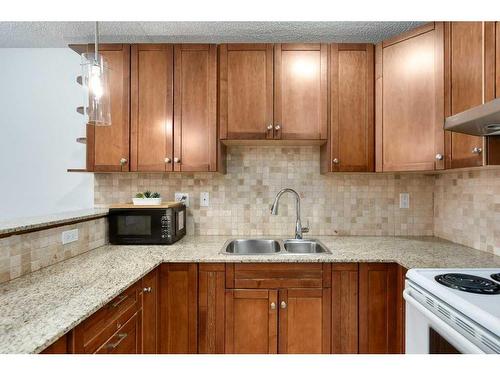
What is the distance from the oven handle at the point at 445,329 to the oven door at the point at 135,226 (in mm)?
1455

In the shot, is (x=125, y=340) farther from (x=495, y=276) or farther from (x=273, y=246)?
(x=495, y=276)

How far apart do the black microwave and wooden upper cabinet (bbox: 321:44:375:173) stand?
1.18 metres

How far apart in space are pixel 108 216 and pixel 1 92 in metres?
1.51

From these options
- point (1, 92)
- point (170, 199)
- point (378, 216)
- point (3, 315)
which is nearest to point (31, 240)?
point (3, 315)

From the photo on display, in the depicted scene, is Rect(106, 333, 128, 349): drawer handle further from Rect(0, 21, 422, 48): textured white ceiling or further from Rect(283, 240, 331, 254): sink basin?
Rect(0, 21, 422, 48): textured white ceiling

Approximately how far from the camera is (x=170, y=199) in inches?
89.6

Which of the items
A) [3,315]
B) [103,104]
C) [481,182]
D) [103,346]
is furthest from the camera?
[481,182]

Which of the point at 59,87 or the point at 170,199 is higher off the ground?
the point at 59,87

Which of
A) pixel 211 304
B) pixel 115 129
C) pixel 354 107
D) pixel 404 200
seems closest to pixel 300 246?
pixel 211 304

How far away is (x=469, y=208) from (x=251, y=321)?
5.18 ft

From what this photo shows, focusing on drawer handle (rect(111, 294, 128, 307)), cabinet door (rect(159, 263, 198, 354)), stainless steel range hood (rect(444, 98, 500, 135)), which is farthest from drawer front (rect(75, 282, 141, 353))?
stainless steel range hood (rect(444, 98, 500, 135))

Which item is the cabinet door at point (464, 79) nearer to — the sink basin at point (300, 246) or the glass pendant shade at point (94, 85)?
the sink basin at point (300, 246)

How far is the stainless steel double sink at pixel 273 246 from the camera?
2.04 meters
